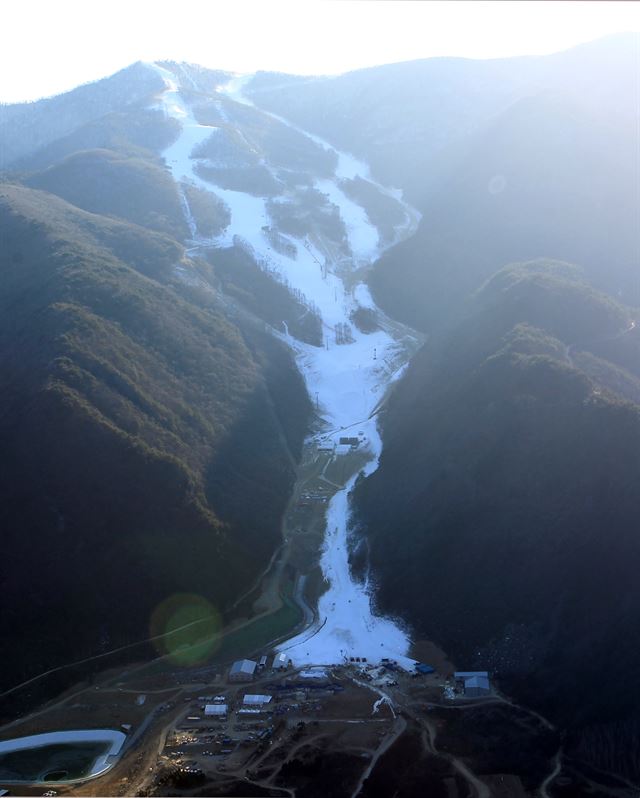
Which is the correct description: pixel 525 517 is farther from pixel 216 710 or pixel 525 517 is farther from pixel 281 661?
pixel 216 710

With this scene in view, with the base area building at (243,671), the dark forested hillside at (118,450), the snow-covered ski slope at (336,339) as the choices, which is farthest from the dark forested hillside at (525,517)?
the dark forested hillside at (118,450)

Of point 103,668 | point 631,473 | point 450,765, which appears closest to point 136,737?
point 103,668

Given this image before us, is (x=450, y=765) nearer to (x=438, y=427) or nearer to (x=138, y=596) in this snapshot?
(x=138, y=596)

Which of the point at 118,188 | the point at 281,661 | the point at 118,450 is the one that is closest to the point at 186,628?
the point at 281,661

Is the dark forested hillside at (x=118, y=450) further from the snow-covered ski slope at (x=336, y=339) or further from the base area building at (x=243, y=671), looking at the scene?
the base area building at (x=243, y=671)

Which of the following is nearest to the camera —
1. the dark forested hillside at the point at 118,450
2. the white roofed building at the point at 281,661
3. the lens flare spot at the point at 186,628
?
the white roofed building at the point at 281,661

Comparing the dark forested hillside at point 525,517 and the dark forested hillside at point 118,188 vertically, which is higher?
the dark forested hillside at point 118,188
